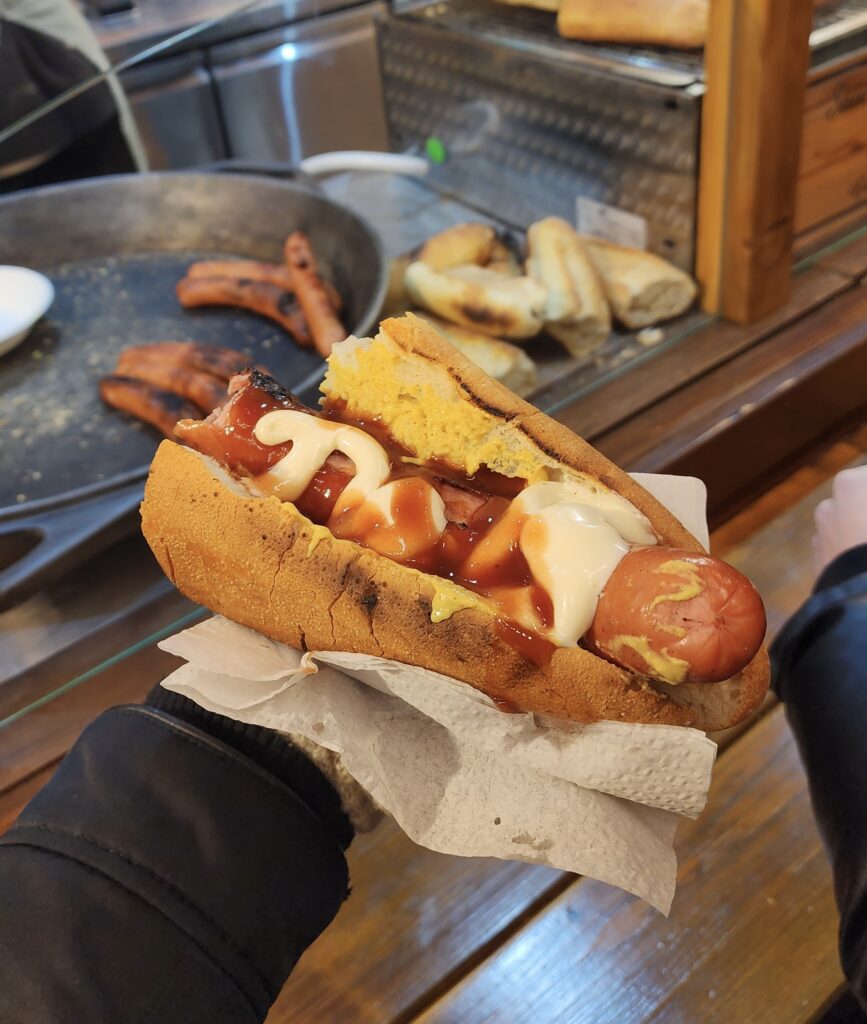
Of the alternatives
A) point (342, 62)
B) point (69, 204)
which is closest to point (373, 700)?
point (69, 204)

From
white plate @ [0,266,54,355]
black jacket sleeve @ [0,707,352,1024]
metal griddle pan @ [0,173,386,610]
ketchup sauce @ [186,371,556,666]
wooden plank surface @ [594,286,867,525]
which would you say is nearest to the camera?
black jacket sleeve @ [0,707,352,1024]

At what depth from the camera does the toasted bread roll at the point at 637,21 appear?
1.85 metres

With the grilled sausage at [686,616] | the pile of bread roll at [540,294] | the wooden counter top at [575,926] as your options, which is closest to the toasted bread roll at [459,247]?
the pile of bread roll at [540,294]

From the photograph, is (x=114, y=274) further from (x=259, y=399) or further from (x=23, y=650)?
(x=259, y=399)

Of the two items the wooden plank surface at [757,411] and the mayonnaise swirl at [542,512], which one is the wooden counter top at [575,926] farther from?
the mayonnaise swirl at [542,512]

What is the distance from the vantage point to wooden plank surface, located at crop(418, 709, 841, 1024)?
115 centimetres

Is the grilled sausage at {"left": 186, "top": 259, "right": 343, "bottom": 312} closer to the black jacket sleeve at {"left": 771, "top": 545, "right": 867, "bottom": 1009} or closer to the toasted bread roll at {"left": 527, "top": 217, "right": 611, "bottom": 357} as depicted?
the toasted bread roll at {"left": 527, "top": 217, "right": 611, "bottom": 357}

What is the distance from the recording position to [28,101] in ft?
6.10

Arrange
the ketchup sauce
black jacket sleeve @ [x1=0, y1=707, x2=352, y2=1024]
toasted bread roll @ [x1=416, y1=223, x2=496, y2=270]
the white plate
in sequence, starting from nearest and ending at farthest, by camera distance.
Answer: black jacket sleeve @ [x1=0, y1=707, x2=352, y2=1024]
the ketchup sauce
the white plate
toasted bread roll @ [x1=416, y1=223, x2=496, y2=270]

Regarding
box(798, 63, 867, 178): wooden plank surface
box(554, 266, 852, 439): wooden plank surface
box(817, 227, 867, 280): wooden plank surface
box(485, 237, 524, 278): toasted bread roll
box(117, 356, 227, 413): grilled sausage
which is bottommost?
box(554, 266, 852, 439): wooden plank surface

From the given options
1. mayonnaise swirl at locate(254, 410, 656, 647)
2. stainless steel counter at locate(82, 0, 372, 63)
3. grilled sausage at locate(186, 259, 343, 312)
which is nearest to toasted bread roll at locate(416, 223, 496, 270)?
grilled sausage at locate(186, 259, 343, 312)

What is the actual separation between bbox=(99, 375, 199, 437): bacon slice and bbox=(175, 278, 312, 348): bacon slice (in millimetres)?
324

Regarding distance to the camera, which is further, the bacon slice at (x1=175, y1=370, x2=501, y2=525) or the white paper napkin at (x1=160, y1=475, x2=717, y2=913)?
the bacon slice at (x1=175, y1=370, x2=501, y2=525)

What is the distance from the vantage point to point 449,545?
3.13 feet
